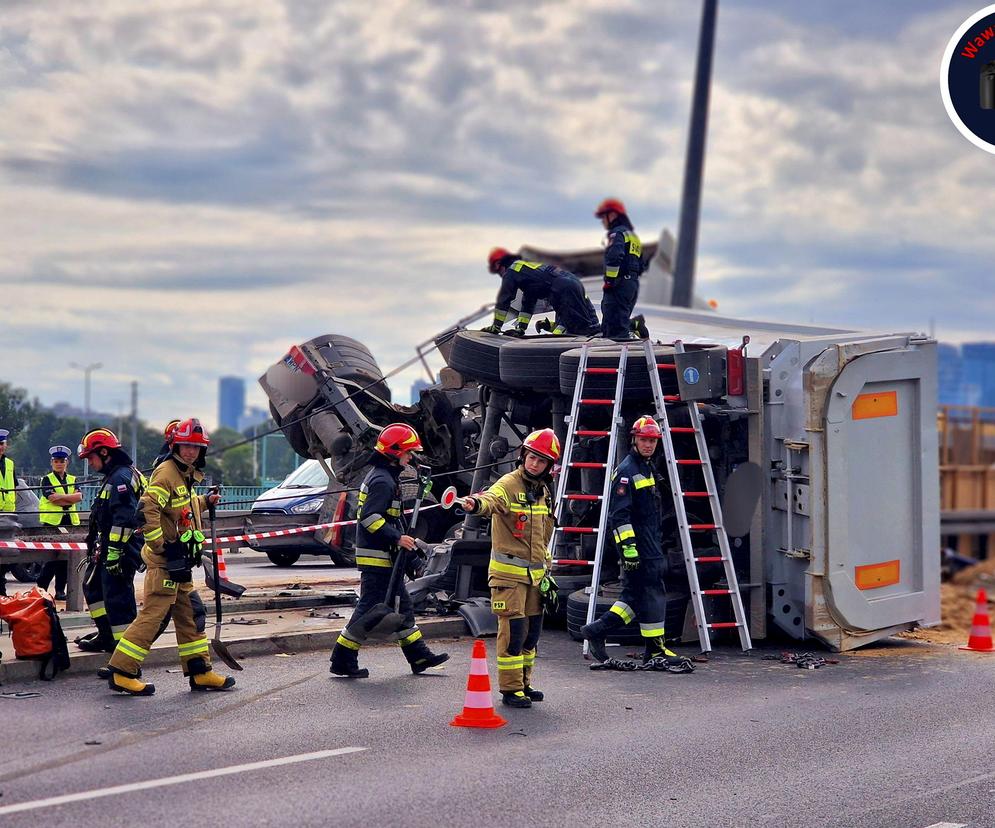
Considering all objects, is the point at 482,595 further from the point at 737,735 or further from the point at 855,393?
the point at 737,735

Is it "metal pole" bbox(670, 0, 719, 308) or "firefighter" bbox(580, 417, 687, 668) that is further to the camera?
"metal pole" bbox(670, 0, 719, 308)

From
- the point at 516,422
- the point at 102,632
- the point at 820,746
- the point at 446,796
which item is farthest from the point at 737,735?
the point at 516,422

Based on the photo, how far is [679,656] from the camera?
35.3ft

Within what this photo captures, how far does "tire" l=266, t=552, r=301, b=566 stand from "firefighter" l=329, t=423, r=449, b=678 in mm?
8826

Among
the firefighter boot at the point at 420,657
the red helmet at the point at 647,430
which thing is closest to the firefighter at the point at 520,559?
the firefighter boot at the point at 420,657

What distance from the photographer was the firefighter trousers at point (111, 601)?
374 inches

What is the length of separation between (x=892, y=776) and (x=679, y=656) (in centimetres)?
382

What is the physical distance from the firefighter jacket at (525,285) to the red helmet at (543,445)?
482 cm

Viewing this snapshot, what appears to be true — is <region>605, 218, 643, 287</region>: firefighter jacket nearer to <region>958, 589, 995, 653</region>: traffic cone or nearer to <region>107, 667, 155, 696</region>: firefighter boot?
<region>958, 589, 995, 653</region>: traffic cone

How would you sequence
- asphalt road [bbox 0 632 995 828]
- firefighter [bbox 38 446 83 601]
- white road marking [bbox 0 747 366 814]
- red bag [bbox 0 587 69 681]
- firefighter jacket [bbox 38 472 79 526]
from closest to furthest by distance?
1. white road marking [bbox 0 747 366 814]
2. asphalt road [bbox 0 632 995 828]
3. red bag [bbox 0 587 69 681]
4. firefighter [bbox 38 446 83 601]
5. firefighter jacket [bbox 38 472 79 526]

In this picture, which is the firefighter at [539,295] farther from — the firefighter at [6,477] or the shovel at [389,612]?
the firefighter at [6,477]

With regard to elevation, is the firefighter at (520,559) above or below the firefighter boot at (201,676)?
above

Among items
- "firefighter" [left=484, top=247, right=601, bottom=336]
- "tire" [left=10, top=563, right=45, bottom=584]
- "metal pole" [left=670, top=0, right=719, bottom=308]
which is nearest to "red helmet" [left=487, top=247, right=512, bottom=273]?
"firefighter" [left=484, top=247, right=601, bottom=336]

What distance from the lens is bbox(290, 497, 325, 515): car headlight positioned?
1730 centimetres
